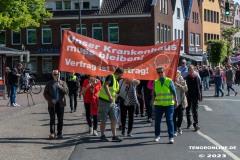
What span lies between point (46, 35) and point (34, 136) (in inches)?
1769

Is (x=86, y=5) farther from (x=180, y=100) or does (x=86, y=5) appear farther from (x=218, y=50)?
(x=180, y=100)

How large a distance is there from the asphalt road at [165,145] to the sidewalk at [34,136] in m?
0.36

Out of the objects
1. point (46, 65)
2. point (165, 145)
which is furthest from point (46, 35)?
point (165, 145)

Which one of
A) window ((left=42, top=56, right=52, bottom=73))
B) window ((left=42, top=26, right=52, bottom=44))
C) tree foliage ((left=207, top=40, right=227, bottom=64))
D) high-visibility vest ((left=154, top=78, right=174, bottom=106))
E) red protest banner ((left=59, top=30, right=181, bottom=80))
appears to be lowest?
high-visibility vest ((left=154, top=78, right=174, bottom=106))

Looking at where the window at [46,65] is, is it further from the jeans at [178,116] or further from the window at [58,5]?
the jeans at [178,116]

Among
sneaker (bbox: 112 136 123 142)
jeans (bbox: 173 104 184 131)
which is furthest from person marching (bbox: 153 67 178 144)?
jeans (bbox: 173 104 184 131)

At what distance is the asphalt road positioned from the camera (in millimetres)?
11008

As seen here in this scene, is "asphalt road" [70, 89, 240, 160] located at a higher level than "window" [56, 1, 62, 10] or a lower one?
lower

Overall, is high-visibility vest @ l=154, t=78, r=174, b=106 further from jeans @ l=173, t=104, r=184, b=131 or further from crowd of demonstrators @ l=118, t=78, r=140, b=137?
jeans @ l=173, t=104, r=184, b=131

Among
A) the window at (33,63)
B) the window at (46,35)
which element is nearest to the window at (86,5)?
the window at (46,35)

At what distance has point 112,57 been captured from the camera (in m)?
14.6

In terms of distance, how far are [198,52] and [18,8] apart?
42.3 meters

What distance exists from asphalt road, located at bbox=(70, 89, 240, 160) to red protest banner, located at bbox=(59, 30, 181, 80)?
60.9 inches

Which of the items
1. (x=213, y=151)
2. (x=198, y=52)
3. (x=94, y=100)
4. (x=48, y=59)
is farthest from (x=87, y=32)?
(x=213, y=151)
